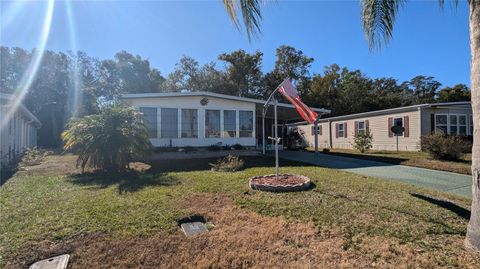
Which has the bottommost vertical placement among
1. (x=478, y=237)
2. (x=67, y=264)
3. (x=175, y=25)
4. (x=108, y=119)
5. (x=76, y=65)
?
(x=67, y=264)

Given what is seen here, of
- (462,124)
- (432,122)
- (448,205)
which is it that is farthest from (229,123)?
(462,124)

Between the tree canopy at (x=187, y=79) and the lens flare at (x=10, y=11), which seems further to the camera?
the tree canopy at (x=187, y=79)

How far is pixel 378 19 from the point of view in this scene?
4953 mm

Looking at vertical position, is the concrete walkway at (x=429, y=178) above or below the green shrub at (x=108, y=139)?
below

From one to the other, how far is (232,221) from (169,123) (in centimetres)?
1030

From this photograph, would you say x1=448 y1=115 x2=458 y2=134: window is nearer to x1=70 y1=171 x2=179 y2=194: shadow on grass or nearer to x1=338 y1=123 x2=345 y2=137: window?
x1=338 y1=123 x2=345 y2=137: window

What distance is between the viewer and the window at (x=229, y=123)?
600 inches

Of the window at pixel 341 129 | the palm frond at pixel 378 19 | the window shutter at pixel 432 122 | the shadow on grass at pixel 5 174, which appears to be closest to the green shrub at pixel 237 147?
the shadow on grass at pixel 5 174

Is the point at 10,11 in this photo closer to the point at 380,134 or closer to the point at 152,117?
the point at 152,117

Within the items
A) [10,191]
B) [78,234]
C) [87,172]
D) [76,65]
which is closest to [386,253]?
[78,234]

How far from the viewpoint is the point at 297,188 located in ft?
21.4

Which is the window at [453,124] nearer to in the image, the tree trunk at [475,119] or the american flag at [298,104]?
the american flag at [298,104]

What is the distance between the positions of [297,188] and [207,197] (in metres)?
1.97

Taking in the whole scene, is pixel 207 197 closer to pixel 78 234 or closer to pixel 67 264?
pixel 78 234
